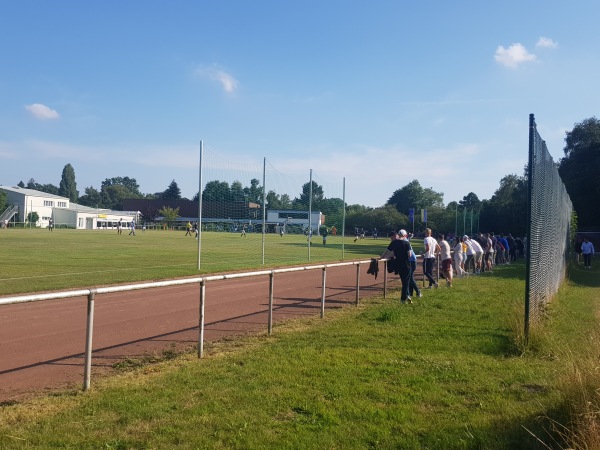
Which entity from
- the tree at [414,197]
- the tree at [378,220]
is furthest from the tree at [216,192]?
the tree at [414,197]

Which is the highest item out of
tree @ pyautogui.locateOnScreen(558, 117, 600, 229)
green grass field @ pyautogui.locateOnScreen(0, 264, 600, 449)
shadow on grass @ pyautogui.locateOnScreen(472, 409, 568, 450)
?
tree @ pyautogui.locateOnScreen(558, 117, 600, 229)

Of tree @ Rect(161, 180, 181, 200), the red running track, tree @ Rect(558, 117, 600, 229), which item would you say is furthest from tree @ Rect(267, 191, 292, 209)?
tree @ Rect(161, 180, 181, 200)

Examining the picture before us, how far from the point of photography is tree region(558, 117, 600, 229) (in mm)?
53062

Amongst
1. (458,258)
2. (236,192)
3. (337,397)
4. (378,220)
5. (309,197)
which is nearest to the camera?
(337,397)

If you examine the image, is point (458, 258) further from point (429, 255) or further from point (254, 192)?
point (254, 192)

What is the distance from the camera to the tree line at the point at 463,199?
28.8m

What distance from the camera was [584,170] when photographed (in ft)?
180

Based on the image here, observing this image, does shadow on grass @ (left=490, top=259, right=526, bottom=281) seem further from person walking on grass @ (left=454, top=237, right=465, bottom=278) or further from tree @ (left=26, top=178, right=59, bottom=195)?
tree @ (left=26, top=178, right=59, bottom=195)

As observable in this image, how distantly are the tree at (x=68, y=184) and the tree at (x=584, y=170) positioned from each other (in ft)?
420

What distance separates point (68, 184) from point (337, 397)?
161 metres

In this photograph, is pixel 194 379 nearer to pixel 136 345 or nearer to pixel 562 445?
pixel 136 345

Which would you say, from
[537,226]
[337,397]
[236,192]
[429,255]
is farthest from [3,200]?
[337,397]

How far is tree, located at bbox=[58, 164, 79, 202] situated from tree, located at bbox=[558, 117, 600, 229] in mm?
128070

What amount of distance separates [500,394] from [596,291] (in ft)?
46.8
